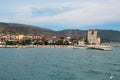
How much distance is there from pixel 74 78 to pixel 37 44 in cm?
16481

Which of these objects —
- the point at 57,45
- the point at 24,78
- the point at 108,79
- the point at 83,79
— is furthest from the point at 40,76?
the point at 57,45

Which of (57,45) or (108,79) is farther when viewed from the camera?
(57,45)

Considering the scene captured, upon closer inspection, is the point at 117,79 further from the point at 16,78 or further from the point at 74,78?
the point at 16,78

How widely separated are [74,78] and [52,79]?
2471 millimetres

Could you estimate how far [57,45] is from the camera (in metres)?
198

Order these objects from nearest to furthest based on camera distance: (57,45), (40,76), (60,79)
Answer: (60,79) → (40,76) → (57,45)

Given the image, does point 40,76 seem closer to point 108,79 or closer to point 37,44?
point 108,79

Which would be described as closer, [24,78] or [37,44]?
[24,78]

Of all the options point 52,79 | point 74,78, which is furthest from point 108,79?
point 52,79

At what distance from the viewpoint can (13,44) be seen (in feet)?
655

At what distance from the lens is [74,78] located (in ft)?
116

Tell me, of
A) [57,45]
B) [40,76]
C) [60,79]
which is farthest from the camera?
[57,45]

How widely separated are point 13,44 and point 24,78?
16631cm

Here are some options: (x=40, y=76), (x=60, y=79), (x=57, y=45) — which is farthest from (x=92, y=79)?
(x=57, y=45)
